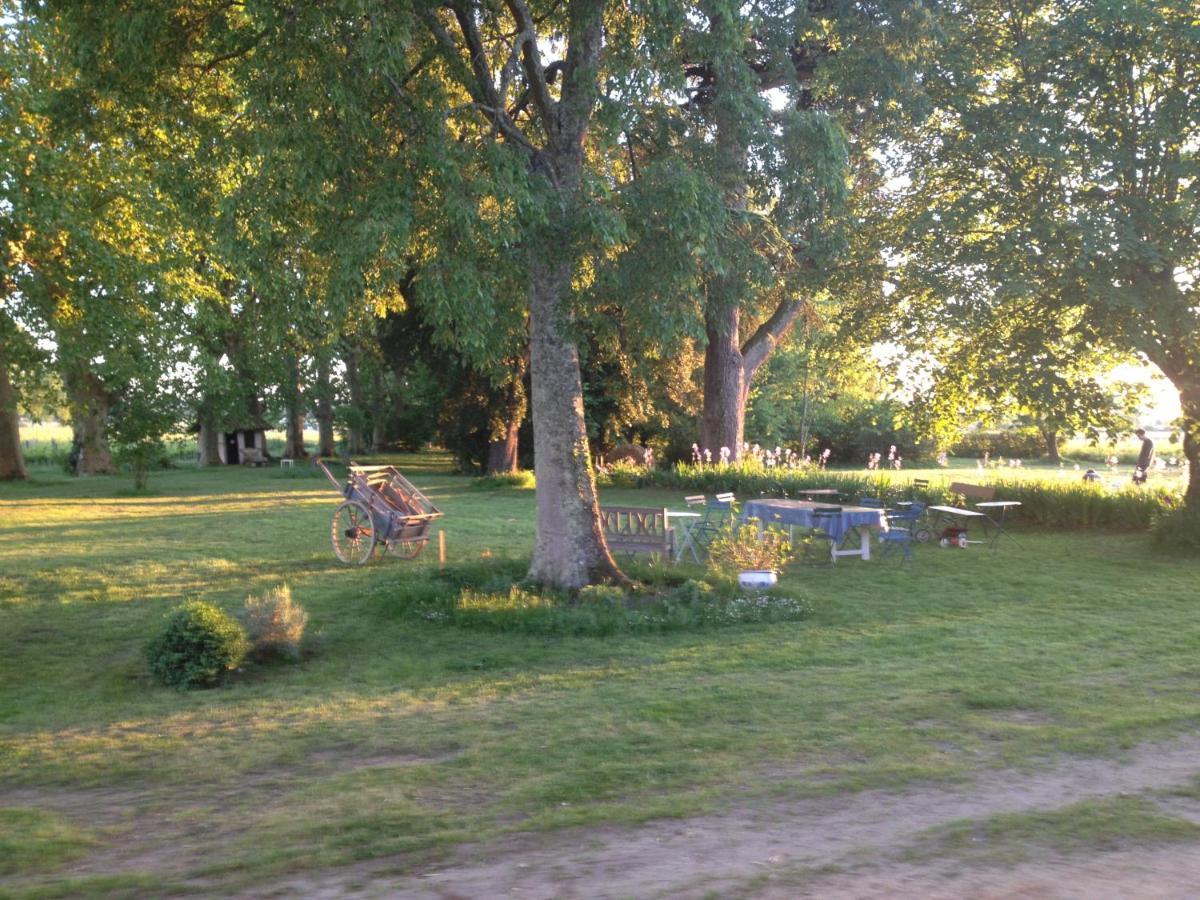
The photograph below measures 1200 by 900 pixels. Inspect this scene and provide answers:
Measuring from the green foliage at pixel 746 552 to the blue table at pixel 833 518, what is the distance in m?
0.47

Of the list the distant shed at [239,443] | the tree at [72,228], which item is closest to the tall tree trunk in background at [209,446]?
the distant shed at [239,443]

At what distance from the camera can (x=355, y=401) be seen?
169 ft

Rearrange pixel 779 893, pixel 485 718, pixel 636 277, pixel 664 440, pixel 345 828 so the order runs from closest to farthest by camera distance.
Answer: pixel 779 893
pixel 345 828
pixel 485 718
pixel 636 277
pixel 664 440

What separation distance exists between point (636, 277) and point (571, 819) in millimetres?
7217

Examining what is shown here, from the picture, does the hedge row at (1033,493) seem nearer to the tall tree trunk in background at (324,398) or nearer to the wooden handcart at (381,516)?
the wooden handcart at (381,516)

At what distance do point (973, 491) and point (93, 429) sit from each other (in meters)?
33.5

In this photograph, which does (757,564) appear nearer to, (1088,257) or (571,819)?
(1088,257)

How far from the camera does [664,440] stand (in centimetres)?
4125

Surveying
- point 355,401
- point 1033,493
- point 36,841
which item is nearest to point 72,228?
point 36,841

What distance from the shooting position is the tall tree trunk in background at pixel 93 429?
114 ft

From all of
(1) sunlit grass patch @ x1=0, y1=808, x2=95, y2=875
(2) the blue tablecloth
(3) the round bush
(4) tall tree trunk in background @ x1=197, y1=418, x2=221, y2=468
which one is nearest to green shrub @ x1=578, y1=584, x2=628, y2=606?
(3) the round bush

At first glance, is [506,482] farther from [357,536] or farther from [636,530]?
[636,530]

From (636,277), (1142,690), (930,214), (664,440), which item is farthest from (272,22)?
(664,440)

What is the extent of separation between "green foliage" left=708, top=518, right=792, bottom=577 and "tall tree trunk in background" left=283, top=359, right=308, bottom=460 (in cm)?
3767
